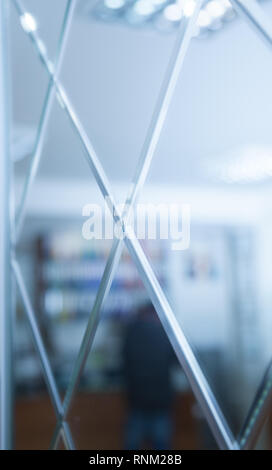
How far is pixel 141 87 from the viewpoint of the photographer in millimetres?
2654

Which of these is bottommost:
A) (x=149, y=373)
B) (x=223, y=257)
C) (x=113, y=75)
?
(x=149, y=373)

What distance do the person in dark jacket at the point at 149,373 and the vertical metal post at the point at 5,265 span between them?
209 cm

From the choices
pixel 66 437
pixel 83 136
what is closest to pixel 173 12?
pixel 83 136

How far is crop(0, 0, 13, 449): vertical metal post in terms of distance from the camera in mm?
1326

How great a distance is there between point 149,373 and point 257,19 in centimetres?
288

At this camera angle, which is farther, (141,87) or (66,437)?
(141,87)

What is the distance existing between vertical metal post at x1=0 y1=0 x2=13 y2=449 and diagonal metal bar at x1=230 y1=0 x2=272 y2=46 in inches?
28.6

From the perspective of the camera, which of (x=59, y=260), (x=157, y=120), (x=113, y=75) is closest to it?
(x=157, y=120)

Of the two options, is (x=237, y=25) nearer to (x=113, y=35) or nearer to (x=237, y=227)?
(x=113, y=35)

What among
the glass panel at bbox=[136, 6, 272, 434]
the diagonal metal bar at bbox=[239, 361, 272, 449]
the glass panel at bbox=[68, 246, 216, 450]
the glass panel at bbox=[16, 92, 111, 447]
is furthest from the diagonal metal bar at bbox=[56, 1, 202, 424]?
the glass panel at bbox=[16, 92, 111, 447]

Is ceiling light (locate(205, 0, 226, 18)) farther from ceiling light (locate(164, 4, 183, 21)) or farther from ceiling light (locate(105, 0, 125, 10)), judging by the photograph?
ceiling light (locate(105, 0, 125, 10))

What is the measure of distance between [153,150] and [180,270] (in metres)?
4.59

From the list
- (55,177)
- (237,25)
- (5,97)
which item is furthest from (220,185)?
(5,97)

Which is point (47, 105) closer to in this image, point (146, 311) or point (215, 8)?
point (215, 8)
